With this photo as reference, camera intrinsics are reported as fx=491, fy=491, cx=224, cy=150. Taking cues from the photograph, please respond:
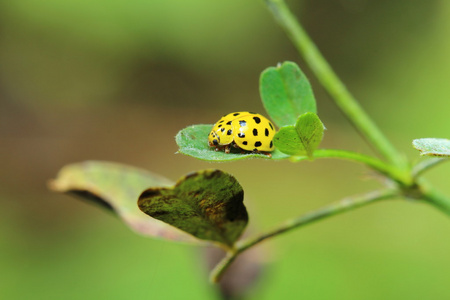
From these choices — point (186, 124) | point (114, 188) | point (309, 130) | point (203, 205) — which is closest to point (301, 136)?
point (309, 130)

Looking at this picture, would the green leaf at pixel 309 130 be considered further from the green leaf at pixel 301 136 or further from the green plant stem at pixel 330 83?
the green plant stem at pixel 330 83

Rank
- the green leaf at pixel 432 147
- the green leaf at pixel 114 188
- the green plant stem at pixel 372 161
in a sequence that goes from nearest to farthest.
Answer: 1. the green leaf at pixel 432 147
2. the green plant stem at pixel 372 161
3. the green leaf at pixel 114 188

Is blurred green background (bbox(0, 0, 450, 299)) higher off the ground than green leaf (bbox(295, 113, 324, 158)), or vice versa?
blurred green background (bbox(0, 0, 450, 299))

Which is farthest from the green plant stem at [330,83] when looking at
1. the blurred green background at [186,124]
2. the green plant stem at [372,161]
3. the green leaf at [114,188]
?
the blurred green background at [186,124]

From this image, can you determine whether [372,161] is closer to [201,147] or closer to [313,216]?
[313,216]

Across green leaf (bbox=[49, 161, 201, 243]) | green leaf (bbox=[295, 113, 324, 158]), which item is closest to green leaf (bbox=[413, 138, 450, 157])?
green leaf (bbox=[295, 113, 324, 158])

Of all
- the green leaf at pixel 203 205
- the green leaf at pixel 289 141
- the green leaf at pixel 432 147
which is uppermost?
the green leaf at pixel 289 141

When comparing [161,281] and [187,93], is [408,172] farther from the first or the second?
[187,93]

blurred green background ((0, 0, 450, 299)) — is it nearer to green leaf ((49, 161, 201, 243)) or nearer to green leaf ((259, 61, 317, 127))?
green leaf ((49, 161, 201, 243))
